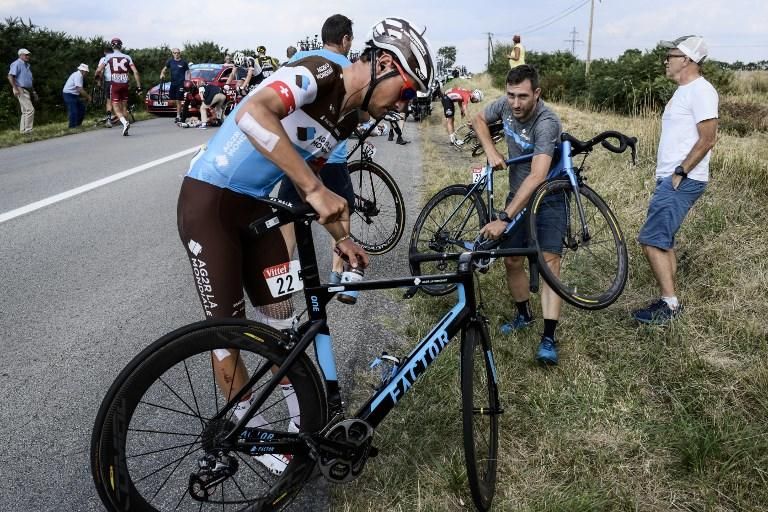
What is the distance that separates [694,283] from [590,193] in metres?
1.61

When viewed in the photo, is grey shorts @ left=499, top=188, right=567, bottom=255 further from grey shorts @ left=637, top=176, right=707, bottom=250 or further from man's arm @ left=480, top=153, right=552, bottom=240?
grey shorts @ left=637, top=176, right=707, bottom=250

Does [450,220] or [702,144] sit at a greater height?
[702,144]

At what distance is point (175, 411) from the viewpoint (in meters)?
2.37

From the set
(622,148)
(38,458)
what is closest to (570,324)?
(622,148)

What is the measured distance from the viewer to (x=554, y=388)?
3.61 m

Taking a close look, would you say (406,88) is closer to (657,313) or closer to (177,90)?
(657,313)

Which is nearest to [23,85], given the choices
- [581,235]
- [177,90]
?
[177,90]

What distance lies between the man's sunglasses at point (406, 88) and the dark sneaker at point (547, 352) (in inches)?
83.3

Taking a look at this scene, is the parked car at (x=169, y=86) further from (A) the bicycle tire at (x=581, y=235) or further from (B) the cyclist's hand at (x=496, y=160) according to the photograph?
(A) the bicycle tire at (x=581, y=235)

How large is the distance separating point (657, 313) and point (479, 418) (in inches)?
90.3

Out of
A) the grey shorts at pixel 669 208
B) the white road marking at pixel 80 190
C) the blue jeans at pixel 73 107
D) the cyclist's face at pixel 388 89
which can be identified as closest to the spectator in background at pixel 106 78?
the blue jeans at pixel 73 107

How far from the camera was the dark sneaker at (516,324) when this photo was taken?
14.4 ft

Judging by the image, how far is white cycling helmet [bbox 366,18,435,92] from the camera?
7.86 ft

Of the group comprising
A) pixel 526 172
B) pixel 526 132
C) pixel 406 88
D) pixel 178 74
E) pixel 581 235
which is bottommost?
pixel 581 235
